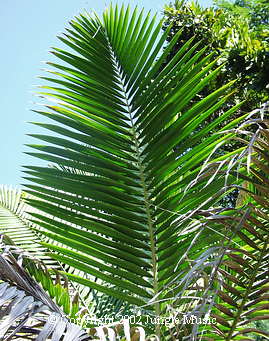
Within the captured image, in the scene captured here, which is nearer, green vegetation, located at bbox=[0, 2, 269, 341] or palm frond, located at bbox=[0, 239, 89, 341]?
palm frond, located at bbox=[0, 239, 89, 341]

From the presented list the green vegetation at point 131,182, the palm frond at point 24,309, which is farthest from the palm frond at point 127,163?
the palm frond at point 24,309

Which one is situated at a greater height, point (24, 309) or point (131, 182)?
point (131, 182)

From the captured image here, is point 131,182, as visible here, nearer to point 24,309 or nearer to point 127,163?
point 127,163

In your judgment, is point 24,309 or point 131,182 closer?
point 24,309

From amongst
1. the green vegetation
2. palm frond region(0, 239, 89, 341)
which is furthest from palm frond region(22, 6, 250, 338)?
palm frond region(0, 239, 89, 341)

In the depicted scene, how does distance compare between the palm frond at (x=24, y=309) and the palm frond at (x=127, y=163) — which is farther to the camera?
the palm frond at (x=127, y=163)

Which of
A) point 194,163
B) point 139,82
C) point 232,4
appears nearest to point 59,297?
point 194,163

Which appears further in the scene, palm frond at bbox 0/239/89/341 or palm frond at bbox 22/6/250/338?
palm frond at bbox 22/6/250/338

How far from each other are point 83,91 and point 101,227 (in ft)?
1.68

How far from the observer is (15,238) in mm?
2447

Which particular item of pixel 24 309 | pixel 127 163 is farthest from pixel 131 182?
pixel 24 309

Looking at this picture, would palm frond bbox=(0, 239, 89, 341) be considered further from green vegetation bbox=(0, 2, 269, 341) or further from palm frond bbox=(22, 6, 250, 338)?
palm frond bbox=(22, 6, 250, 338)

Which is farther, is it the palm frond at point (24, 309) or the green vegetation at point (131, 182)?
the green vegetation at point (131, 182)

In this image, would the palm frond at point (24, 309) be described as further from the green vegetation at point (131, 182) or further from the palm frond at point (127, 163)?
the palm frond at point (127, 163)
